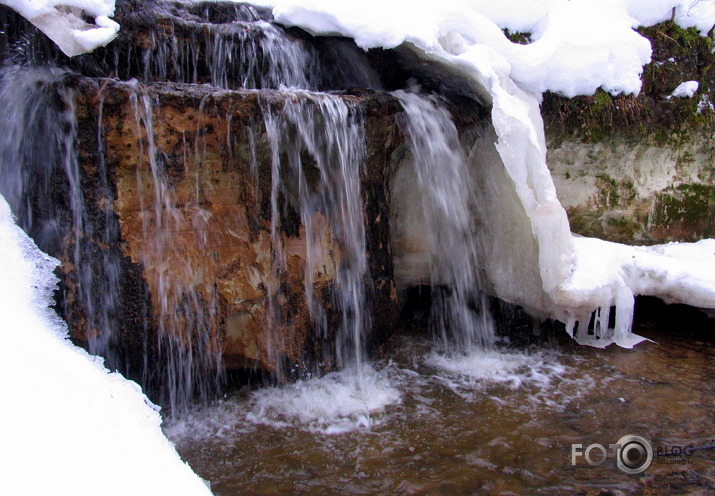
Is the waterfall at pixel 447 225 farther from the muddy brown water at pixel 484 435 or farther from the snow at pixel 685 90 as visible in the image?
the snow at pixel 685 90

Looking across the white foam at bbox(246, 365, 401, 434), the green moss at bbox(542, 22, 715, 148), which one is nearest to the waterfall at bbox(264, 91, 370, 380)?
the white foam at bbox(246, 365, 401, 434)

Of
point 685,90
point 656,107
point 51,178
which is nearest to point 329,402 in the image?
point 51,178

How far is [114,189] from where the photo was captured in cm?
322

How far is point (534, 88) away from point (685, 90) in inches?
85.3

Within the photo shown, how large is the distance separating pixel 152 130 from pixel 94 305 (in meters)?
1.16

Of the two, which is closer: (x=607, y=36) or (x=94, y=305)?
(x=94, y=305)

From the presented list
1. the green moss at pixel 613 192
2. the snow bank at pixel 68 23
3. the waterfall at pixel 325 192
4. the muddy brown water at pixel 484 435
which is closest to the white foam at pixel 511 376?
the muddy brown water at pixel 484 435

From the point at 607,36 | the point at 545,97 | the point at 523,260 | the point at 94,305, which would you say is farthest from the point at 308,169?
the point at 607,36

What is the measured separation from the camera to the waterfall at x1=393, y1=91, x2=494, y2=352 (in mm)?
4273

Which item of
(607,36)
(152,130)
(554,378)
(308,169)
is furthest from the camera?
(607,36)

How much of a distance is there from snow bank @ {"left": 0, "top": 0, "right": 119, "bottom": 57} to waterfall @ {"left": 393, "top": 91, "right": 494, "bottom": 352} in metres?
2.16

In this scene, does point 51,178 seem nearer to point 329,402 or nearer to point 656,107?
point 329,402

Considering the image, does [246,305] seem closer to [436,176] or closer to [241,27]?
[436,176]

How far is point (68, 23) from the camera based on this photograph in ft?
10.4
